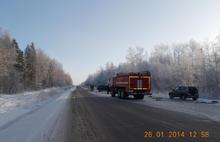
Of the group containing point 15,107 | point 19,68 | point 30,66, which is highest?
point 30,66

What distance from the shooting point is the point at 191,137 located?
11.5 metres

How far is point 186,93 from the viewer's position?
4184 cm

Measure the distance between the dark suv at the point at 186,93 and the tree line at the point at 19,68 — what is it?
37612 mm

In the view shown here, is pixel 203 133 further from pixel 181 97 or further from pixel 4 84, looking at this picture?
pixel 4 84

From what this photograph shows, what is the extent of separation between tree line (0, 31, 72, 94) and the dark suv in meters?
37.6

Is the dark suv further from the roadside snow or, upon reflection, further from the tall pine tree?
the tall pine tree

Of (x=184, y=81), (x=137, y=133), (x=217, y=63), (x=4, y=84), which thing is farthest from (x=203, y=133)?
(x=4, y=84)

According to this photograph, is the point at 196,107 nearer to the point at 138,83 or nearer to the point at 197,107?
the point at 197,107

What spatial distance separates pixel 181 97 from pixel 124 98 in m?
7.18
